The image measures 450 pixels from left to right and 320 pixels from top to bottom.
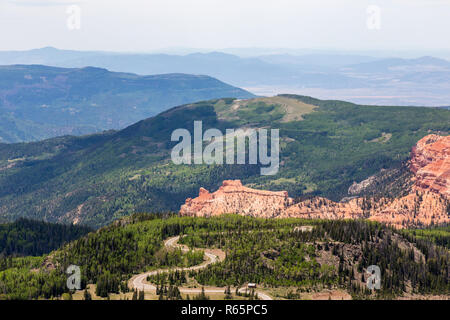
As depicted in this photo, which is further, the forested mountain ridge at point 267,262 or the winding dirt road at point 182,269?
the forested mountain ridge at point 267,262

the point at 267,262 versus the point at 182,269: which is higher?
the point at 267,262

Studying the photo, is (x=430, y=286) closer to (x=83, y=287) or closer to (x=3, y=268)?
(x=83, y=287)

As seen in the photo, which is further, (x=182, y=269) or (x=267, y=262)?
(x=267, y=262)

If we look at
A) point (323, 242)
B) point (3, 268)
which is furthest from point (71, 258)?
point (323, 242)

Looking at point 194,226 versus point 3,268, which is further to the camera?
point 194,226

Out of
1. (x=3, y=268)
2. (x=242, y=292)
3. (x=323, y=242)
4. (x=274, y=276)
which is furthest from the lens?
(x=3, y=268)

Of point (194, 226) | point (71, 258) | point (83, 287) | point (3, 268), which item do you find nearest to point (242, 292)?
point (83, 287)

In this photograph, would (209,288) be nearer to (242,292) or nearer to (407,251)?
(242,292)

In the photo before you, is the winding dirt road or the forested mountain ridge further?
the forested mountain ridge
